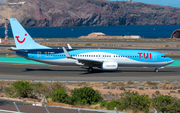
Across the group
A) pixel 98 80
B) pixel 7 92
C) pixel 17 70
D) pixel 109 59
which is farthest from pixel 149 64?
pixel 7 92

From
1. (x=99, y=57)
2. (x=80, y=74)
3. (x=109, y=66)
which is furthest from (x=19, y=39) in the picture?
(x=109, y=66)

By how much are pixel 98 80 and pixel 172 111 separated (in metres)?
20.5

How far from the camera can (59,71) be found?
44656mm

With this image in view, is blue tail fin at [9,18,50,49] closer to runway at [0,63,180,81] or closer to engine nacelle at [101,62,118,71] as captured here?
runway at [0,63,180,81]

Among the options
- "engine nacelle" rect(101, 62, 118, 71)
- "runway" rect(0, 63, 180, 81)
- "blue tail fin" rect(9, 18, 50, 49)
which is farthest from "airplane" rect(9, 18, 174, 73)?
"runway" rect(0, 63, 180, 81)

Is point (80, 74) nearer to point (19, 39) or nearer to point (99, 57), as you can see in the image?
point (99, 57)

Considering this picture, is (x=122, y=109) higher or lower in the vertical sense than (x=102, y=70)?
higher

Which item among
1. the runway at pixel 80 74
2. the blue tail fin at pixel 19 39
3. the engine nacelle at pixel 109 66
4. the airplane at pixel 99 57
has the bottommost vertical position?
the runway at pixel 80 74

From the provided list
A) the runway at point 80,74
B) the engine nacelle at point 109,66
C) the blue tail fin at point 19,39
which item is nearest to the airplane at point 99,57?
the engine nacelle at point 109,66

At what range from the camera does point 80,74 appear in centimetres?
4200

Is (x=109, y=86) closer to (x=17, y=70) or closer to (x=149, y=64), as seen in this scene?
(x=149, y=64)

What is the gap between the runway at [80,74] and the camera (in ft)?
126

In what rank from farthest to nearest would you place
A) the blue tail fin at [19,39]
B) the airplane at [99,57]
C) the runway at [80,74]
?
the blue tail fin at [19,39] → the airplane at [99,57] → the runway at [80,74]

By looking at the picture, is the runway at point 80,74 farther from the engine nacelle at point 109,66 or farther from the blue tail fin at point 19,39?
the blue tail fin at point 19,39
